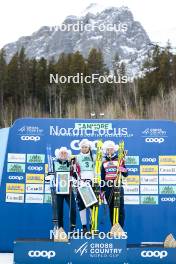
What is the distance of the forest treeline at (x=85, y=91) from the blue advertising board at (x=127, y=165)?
13.5 metres

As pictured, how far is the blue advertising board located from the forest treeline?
13.5m

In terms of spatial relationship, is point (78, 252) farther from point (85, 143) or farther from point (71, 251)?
point (85, 143)

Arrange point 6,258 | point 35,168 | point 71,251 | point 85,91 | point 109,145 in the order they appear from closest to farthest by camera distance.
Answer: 1. point 71,251
2. point 6,258
3. point 109,145
4. point 35,168
5. point 85,91

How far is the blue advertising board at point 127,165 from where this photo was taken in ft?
18.7

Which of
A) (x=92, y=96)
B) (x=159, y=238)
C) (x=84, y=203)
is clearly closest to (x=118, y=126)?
(x=84, y=203)

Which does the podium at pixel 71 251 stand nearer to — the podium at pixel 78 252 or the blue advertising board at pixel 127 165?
the podium at pixel 78 252

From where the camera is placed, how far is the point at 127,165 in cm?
569

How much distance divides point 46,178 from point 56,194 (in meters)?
0.28

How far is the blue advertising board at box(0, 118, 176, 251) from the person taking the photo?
5695 millimetres

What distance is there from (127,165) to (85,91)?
1568 centimetres

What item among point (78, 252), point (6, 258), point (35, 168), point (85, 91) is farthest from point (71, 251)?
point (85, 91)

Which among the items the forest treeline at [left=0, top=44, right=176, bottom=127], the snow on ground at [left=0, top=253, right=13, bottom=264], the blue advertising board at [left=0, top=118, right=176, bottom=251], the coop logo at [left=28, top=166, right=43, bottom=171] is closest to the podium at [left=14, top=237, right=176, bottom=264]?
the snow on ground at [left=0, top=253, right=13, bottom=264]

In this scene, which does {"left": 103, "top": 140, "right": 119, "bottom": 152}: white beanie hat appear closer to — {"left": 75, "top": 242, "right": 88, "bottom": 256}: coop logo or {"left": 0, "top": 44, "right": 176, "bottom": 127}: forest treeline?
{"left": 75, "top": 242, "right": 88, "bottom": 256}: coop logo

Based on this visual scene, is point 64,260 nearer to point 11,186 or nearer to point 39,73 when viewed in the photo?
point 11,186
